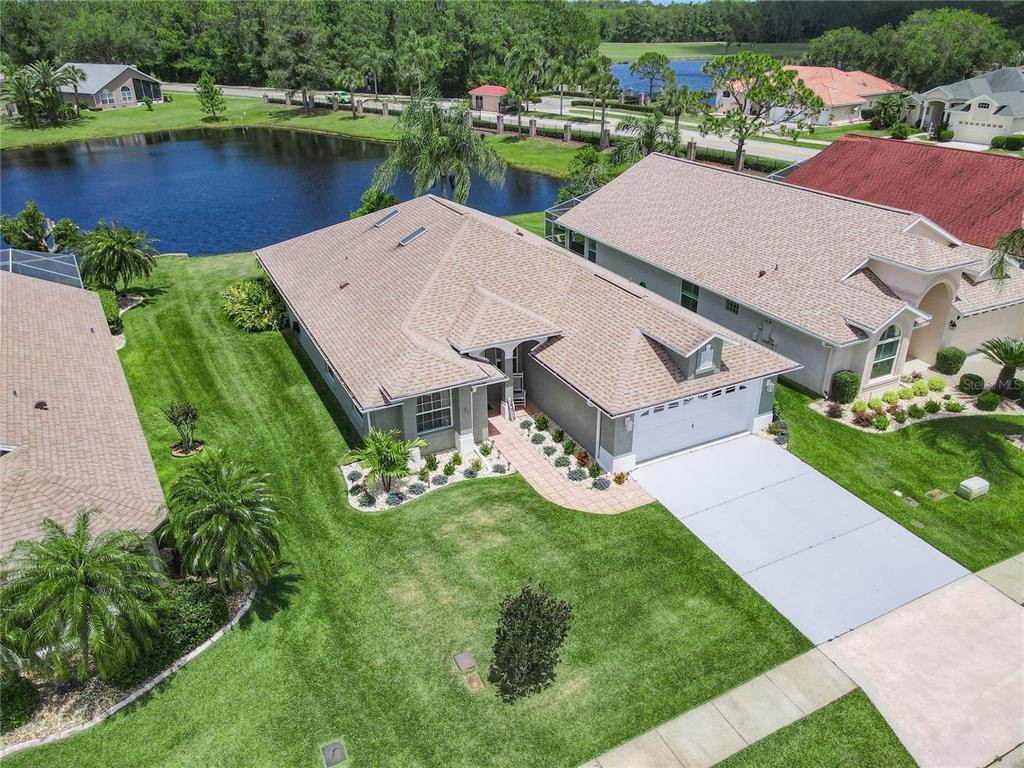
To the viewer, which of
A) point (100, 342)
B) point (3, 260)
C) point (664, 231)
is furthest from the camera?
point (664, 231)

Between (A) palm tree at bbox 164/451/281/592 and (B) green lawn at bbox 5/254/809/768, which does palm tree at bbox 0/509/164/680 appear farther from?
(B) green lawn at bbox 5/254/809/768

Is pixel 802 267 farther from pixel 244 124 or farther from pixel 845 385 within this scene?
pixel 244 124

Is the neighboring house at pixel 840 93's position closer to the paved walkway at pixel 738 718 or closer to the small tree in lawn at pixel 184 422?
the small tree in lawn at pixel 184 422

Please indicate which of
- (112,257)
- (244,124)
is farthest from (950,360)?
(244,124)

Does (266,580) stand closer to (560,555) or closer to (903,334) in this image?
(560,555)

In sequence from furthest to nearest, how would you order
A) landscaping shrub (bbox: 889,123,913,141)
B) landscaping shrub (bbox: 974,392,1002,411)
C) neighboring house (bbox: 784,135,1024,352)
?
landscaping shrub (bbox: 889,123,913,141)
neighboring house (bbox: 784,135,1024,352)
landscaping shrub (bbox: 974,392,1002,411)

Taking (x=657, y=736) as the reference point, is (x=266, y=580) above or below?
above

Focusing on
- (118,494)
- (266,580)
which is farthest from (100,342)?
(266,580)

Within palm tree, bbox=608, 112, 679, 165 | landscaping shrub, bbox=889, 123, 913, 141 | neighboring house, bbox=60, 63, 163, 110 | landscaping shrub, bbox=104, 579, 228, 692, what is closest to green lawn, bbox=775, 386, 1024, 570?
landscaping shrub, bbox=104, 579, 228, 692
